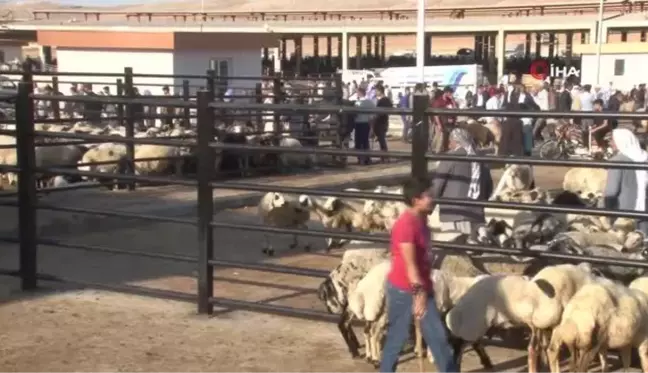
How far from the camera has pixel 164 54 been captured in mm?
27859

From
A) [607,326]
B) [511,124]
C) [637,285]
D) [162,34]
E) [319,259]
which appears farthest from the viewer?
[162,34]

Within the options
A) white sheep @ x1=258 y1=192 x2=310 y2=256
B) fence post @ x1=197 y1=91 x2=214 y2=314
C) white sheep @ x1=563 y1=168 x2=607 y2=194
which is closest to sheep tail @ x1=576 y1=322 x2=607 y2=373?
fence post @ x1=197 y1=91 x2=214 y2=314

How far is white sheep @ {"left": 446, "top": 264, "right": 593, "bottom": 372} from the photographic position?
21.1ft

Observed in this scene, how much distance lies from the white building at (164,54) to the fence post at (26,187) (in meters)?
17.3

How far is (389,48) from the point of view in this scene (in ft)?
384

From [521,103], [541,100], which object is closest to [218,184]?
[521,103]

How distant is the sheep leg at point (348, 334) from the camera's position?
7270mm

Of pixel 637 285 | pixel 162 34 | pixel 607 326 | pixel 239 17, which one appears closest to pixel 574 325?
pixel 607 326

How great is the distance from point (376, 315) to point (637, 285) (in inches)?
66.2

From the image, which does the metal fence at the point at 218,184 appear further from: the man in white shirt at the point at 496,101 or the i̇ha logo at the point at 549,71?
the i̇ha logo at the point at 549,71

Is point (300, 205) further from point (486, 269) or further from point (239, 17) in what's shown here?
point (239, 17)

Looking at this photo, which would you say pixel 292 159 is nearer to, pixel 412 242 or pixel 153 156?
pixel 153 156

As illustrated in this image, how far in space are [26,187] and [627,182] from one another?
5.41m

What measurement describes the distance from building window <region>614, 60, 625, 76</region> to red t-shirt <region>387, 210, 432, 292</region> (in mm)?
37783
